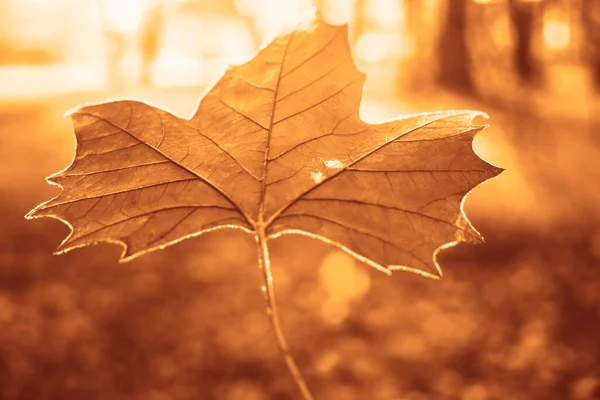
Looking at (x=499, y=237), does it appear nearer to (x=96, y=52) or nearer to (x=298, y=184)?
(x=298, y=184)

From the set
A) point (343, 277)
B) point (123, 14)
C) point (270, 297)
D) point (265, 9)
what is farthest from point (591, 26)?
point (265, 9)

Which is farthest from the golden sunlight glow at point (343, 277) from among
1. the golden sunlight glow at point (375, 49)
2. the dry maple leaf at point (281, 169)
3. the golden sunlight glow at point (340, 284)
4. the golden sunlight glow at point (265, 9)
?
the golden sunlight glow at point (375, 49)

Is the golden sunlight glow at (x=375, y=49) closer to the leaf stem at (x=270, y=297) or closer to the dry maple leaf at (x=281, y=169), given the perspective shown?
the dry maple leaf at (x=281, y=169)

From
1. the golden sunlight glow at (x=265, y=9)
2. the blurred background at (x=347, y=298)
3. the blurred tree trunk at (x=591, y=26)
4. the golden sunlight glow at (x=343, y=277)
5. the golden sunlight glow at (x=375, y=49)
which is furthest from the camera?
the golden sunlight glow at (x=375, y=49)

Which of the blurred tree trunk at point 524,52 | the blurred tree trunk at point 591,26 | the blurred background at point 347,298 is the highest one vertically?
the blurred tree trunk at point 524,52

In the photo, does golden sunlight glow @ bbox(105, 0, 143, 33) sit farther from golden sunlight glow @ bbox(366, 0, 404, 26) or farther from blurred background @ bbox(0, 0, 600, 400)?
golden sunlight glow @ bbox(366, 0, 404, 26)
